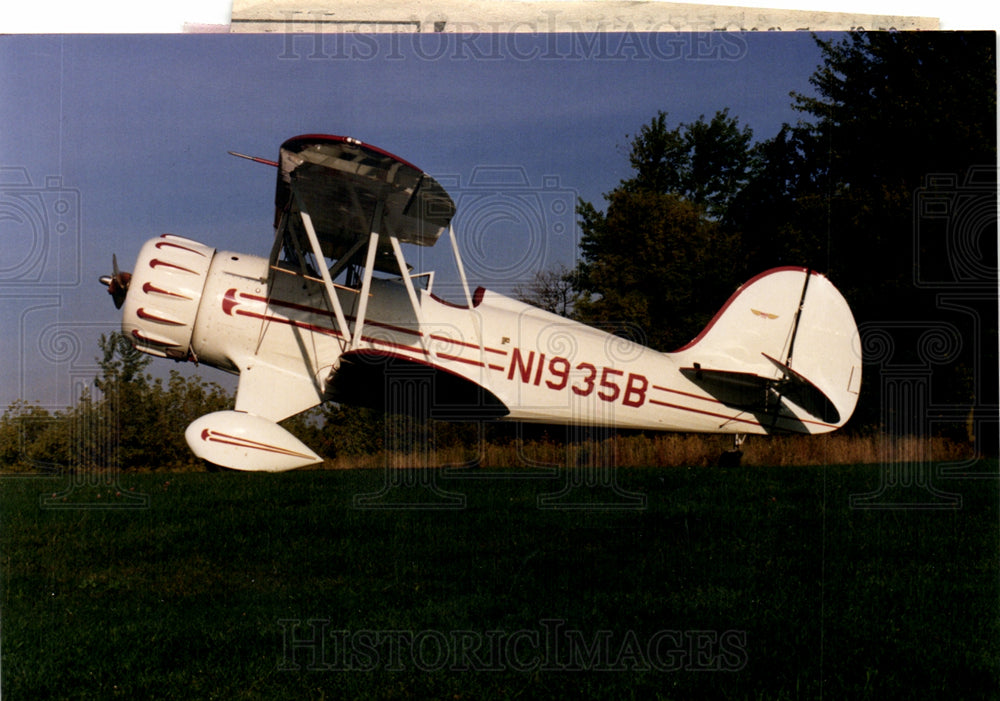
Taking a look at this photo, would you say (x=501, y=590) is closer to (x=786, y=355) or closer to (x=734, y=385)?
(x=734, y=385)

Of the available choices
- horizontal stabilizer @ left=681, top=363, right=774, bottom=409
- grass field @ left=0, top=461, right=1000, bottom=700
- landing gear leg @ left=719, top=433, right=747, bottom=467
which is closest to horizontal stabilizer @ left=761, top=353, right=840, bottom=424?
horizontal stabilizer @ left=681, top=363, right=774, bottom=409

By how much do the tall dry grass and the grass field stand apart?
1.12 m

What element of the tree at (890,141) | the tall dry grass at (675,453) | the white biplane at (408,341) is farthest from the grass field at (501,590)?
the tree at (890,141)

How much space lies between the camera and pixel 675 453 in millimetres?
8398

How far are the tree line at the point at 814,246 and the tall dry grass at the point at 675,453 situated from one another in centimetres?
52

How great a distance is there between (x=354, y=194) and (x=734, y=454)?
454cm

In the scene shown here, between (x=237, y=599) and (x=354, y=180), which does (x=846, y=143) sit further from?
(x=237, y=599)

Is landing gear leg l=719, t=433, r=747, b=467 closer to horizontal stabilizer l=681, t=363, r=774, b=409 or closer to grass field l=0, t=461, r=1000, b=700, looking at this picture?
horizontal stabilizer l=681, t=363, r=774, b=409

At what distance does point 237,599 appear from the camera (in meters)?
4.08

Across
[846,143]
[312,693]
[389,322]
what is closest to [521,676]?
[312,693]

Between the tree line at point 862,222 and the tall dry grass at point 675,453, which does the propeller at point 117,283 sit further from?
the tree line at point 862,222

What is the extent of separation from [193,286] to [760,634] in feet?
17.7

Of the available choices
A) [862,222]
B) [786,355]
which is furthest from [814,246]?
[786,355]

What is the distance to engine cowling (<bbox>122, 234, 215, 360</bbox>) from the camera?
6.64m
